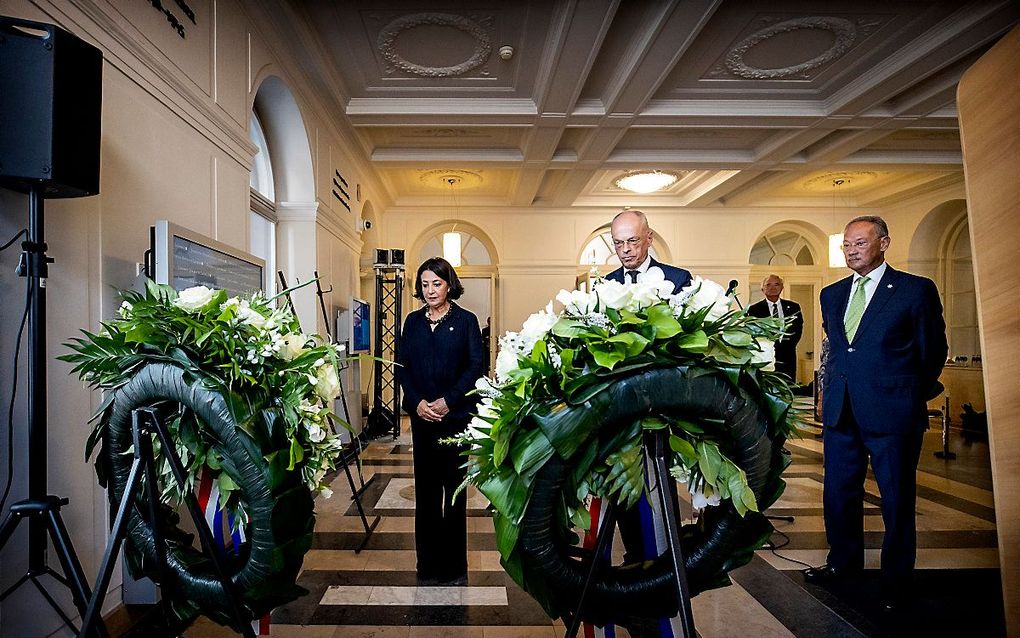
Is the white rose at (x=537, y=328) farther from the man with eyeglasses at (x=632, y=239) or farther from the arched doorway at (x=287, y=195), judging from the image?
the arched doorway at (x=287, y=195)

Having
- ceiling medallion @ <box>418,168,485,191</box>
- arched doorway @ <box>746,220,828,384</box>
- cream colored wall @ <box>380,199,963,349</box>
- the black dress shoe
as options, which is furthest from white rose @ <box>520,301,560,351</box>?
arched doorway @ <box>746,220,828,384</box>

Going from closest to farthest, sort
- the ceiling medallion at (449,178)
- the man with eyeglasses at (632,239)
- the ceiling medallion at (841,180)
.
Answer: the man with eyeglasses at (632,239), the ceiling medallion at (449,178), the ceiling medallion at (841,180)

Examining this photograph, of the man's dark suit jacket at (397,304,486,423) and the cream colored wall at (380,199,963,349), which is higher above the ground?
the cream colored wall at (380,199,963,349)

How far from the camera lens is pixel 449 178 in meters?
8.65

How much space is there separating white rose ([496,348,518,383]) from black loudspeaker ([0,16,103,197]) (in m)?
1.45

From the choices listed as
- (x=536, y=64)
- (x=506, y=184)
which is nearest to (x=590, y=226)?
(x=506, y=184)

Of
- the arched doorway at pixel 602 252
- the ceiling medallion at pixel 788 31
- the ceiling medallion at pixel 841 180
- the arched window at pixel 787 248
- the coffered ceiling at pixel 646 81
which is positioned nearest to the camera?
the coffered ceiling at pixel 646 81

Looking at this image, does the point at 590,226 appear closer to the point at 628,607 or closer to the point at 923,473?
the point at 923,473

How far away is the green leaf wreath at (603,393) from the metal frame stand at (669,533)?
31mm

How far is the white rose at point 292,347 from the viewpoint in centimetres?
133

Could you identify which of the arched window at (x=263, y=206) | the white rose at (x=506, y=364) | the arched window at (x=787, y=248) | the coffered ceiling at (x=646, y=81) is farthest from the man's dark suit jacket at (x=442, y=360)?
the arched window at (x=787, y=248)

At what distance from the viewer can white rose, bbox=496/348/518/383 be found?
40.1 inches

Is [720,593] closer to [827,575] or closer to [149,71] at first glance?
[827,575]

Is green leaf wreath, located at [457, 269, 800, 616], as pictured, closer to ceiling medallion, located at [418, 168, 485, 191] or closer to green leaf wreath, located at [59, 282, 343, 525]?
green leaf wreath, located at [59, 282, 343, 525]
